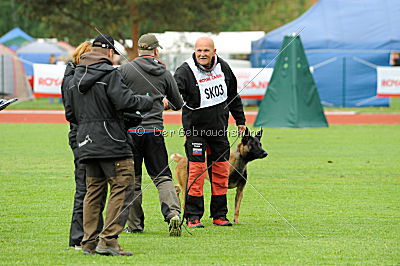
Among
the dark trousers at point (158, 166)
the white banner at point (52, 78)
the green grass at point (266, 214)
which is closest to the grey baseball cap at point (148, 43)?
the dark trousers at point (158, 166)

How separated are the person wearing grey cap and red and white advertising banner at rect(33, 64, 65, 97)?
21.8 m

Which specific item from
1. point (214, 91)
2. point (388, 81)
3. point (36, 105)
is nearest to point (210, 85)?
point (214, 91)

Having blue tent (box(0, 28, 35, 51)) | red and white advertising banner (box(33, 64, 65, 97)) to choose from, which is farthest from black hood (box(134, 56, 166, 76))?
blue tent (box(0, 28, 35, 51))

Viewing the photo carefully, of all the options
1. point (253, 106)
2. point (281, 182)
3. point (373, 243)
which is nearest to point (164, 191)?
point (373, 243)

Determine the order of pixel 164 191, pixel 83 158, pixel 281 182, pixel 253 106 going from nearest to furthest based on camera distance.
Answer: pixel 83 158, pixel 164 191, pixel 281 182, pixel 253 106

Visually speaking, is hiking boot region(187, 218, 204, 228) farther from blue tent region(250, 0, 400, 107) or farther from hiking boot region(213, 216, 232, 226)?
blue tent region(250, 0, 400, 107)

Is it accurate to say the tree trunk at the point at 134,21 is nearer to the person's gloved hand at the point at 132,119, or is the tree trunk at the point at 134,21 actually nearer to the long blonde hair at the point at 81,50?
the long blonde hair at the point at 81,50

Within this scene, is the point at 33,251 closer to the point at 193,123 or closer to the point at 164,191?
the point at 164,191

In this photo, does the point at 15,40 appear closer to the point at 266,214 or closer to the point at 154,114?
the point at 266,214

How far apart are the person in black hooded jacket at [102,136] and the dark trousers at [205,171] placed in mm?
1916

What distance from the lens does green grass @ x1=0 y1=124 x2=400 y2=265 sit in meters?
7.20

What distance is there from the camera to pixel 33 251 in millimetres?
7344

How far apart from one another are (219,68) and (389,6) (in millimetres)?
30855

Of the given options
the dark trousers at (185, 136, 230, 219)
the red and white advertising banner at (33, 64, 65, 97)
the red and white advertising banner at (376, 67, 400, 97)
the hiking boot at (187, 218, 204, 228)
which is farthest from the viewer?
the red and white advertising banner at (376, 67, 400, 97)
